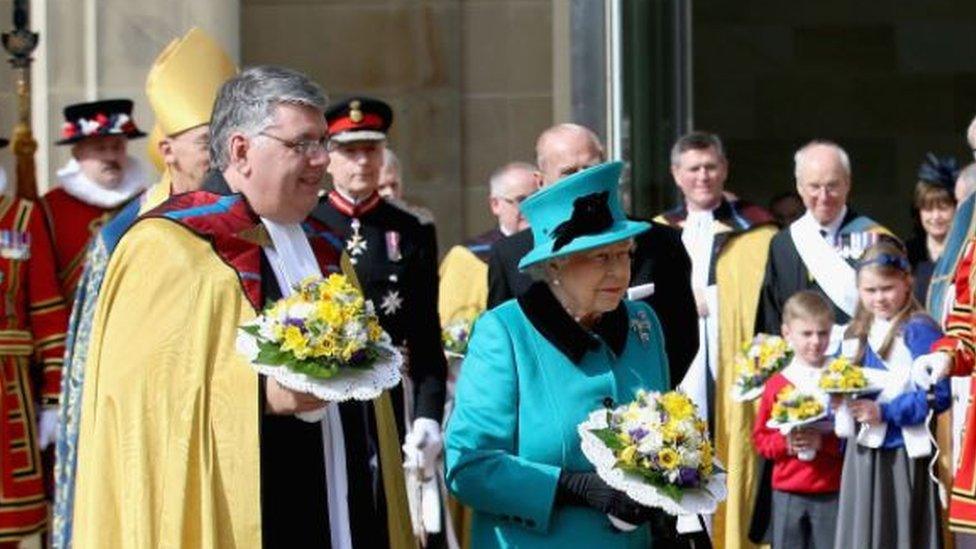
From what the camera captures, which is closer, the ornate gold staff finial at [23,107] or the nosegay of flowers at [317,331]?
the nosegay of flowers at [317,331]

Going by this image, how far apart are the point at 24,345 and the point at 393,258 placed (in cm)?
176

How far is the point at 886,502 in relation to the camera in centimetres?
1142

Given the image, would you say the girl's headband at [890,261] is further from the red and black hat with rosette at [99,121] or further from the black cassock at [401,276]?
the red and black hat with rosette at [99,121]

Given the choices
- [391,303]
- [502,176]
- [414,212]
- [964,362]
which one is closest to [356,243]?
[391,303]

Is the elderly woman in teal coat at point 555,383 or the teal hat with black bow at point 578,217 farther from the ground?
the teal hat with black bow at point 578,217

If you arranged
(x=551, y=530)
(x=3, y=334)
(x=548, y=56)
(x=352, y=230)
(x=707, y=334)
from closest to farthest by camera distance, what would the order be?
(x=551, y=530) < (x=352, y=230) < (x=3, y=334) < (x=707, y=334) < (x=548, y=56)

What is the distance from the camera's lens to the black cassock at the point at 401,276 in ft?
34.9

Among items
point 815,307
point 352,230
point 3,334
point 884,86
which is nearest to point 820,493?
point 815,307

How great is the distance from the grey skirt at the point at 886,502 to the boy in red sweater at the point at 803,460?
0.51 feet

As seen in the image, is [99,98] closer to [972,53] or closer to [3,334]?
[3,334]

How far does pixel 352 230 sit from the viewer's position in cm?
1099

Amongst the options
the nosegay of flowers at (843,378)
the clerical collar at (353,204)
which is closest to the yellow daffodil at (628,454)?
the clerical collar at (353,204)

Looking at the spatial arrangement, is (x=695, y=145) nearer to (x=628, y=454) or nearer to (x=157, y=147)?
(x=157, y=147)

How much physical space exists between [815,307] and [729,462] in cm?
134
